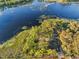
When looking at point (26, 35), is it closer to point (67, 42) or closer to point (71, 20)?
point (67, 42)

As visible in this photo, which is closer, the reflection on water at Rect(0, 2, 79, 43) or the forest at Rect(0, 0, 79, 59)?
the forest at Rect(0, 0, 79, 59)

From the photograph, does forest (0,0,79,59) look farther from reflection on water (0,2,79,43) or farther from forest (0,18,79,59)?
reflection on water (0,2,79,43)

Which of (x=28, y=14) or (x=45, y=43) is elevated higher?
(x=45, y=43)

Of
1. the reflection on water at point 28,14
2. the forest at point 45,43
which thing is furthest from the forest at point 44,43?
the reflection on water at point 28,14

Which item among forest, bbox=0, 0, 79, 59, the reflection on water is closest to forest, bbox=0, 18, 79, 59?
forest, bbox=0, 0, 79, 59

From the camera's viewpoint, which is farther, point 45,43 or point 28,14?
point 28,14

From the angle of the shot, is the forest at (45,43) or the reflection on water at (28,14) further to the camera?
the reflection on water at (28,14)

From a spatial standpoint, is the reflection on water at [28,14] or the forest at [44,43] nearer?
the forest at [44,43]

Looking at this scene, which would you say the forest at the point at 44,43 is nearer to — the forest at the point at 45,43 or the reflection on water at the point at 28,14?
the forest at the point at 45,43

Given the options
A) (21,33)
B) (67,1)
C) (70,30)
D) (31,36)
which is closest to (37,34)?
(31,36)

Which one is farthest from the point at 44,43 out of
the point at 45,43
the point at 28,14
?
the point at 28,14

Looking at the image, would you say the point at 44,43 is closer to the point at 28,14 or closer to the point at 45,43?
the point at 45,43
